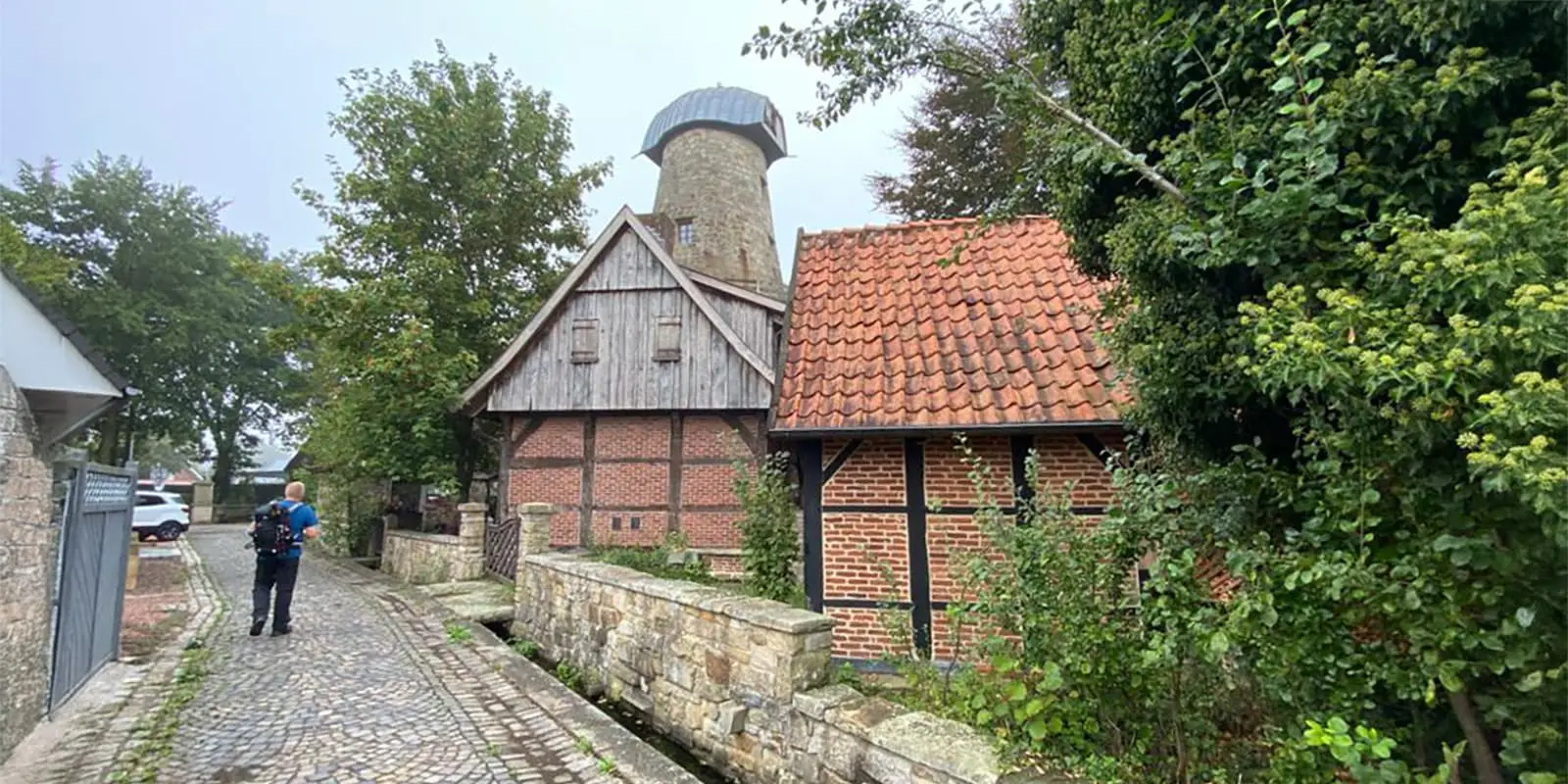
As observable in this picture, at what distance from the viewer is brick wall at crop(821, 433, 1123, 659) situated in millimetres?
6105

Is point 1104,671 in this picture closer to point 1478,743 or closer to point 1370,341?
point 1478,743

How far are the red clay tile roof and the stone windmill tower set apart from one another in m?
12.6

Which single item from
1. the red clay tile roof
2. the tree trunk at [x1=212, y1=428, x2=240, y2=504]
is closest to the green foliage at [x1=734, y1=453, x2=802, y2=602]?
the red clay tile roof

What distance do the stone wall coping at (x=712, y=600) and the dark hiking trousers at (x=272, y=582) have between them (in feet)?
9.16

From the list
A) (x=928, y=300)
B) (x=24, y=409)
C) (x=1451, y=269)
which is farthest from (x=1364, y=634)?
(x=24, y=409)

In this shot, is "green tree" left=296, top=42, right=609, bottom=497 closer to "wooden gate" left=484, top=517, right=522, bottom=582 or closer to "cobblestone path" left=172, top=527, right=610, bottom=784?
"wooden gate" left=484, top=517, right=522, bottom=582

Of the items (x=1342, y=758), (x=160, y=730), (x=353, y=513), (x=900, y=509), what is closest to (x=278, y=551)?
(x=160, y=730)

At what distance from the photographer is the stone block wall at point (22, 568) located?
3.63m

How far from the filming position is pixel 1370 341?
6.93 feet

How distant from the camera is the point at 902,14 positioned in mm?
4273

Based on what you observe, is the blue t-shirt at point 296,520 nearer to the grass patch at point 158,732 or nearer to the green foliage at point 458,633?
the grass patch at point 158,732

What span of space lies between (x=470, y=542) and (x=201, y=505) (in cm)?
2464

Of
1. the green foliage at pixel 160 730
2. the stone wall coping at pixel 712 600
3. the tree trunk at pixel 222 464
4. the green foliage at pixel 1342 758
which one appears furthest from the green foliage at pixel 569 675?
the tree trunk at pixel 222 464

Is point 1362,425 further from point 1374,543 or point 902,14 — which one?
point 902,14
